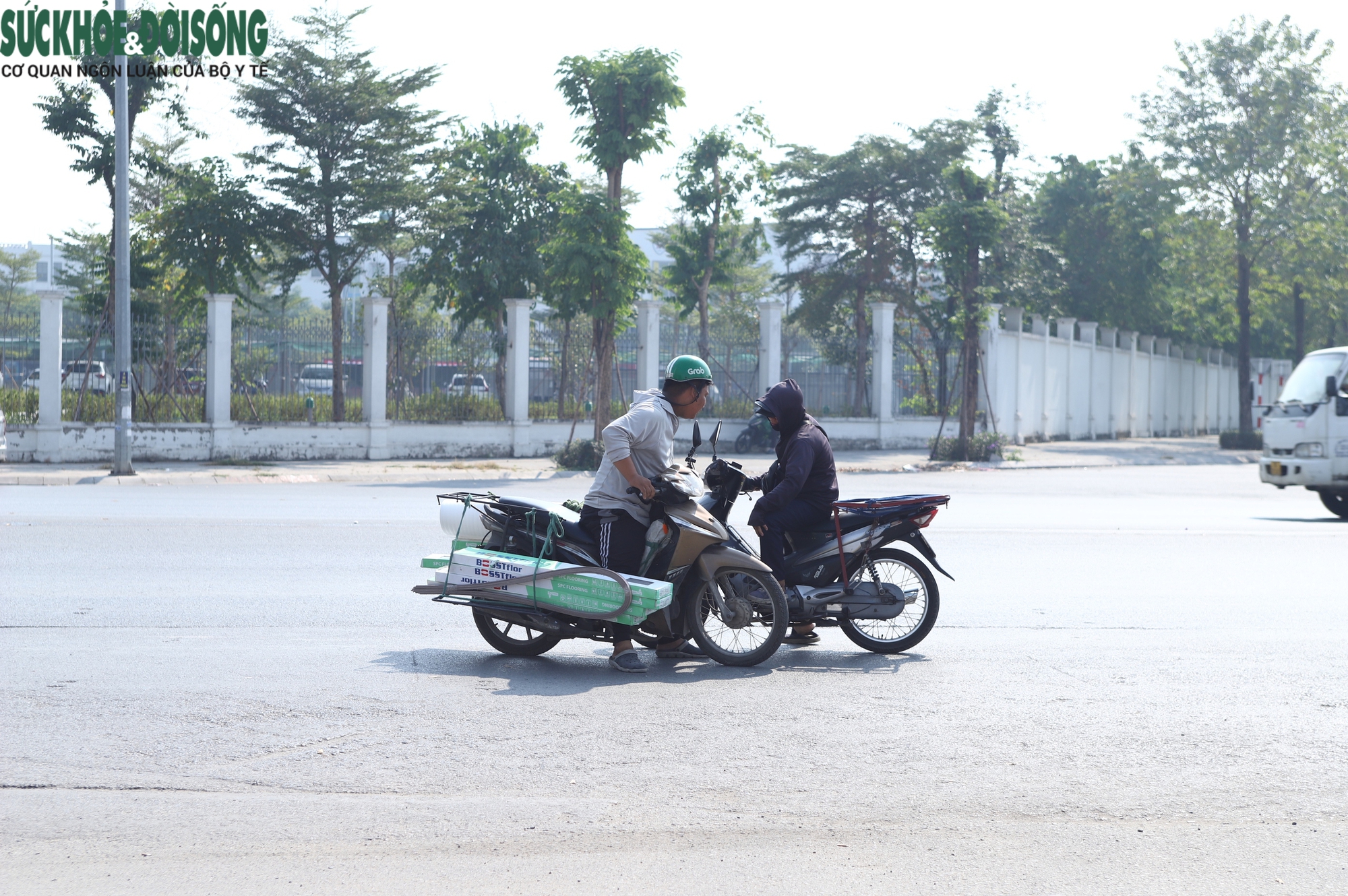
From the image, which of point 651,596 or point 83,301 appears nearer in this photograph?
point 651,596

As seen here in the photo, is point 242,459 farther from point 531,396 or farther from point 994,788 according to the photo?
point 994,788

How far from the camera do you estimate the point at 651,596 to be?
6852mm

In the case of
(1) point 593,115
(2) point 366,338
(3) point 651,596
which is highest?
(1) point 593,115

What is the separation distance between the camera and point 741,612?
7.10m

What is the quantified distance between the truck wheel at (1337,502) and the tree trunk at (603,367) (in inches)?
497

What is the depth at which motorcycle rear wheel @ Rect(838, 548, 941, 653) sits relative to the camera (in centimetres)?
753

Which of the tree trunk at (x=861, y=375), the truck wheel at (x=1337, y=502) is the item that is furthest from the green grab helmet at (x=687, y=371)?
the tree trunk at (x=861, y=375)

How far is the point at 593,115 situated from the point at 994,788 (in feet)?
69.5

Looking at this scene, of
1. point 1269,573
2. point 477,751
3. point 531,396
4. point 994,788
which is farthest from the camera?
point 531,396

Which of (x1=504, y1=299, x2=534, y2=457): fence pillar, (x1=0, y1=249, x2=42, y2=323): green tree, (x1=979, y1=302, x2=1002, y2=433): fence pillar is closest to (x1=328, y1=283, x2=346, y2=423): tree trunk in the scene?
(x1=504, y1=299, x2=534, y2=457): fence pillar

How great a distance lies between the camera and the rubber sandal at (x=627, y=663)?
6891 mm

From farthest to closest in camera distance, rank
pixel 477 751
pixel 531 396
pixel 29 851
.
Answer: pixel 531 396
pixel 477 751
pixel 29 851

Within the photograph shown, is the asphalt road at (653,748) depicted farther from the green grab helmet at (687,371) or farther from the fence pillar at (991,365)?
the fence pillar at (991,365)

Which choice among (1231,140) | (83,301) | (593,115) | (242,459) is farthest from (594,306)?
(1231,140)
